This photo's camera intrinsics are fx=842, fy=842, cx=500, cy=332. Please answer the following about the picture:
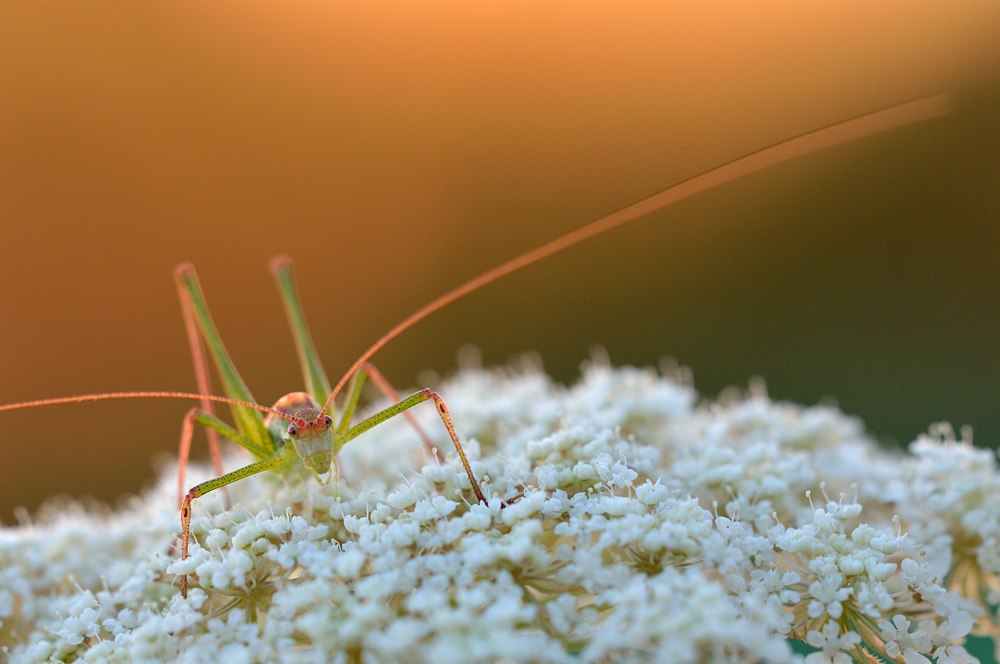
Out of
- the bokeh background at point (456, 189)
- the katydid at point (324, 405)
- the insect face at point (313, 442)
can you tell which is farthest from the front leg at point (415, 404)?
the bokeh background at point (456, 189)

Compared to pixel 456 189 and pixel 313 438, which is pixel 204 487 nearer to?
pixel 313 438

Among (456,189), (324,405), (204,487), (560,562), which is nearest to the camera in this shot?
(560,562)

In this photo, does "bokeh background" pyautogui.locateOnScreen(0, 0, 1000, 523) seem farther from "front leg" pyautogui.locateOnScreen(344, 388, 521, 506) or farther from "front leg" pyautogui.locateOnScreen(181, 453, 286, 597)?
"front leg" pyautogui.locateOnScreen(181, 453, 286, 597)

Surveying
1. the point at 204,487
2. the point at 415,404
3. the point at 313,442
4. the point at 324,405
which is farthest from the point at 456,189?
the point at 204,487

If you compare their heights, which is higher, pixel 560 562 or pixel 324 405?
pixel 324 405

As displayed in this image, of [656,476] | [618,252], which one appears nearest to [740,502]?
[656,476]

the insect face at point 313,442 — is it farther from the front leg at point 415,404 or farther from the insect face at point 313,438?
the front leg at point 415,404
